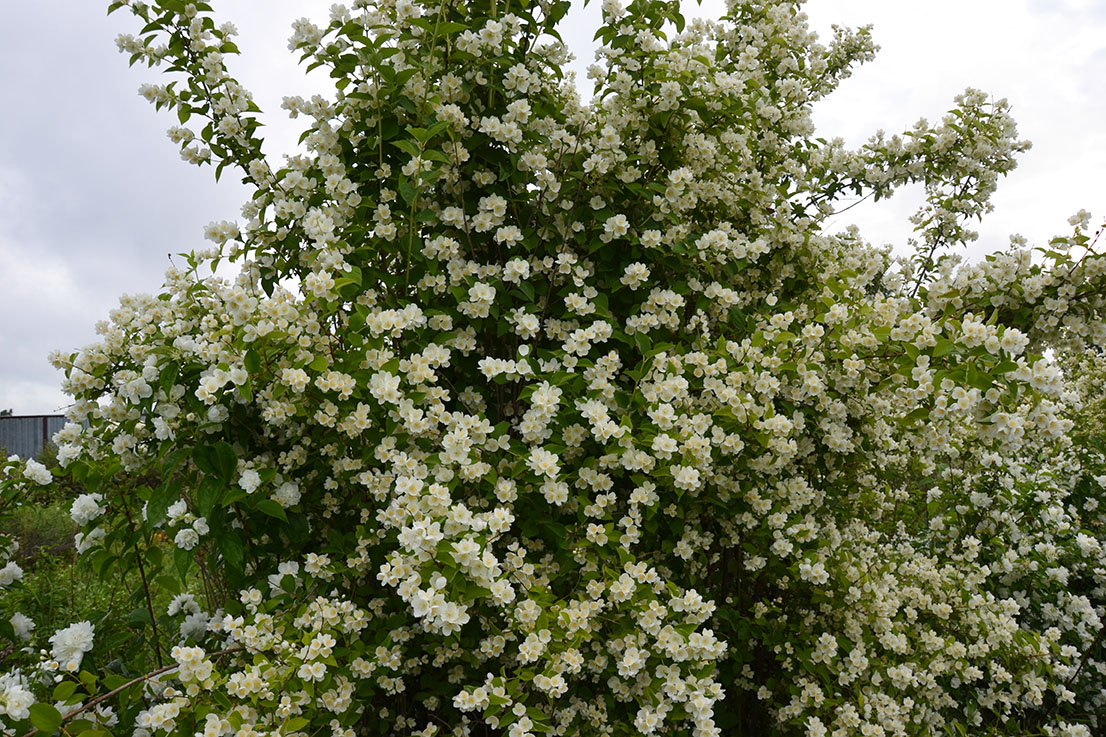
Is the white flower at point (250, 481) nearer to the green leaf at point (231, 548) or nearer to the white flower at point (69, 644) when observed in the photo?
the green leaf at point (231, 548)

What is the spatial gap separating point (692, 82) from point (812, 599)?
1.87 m

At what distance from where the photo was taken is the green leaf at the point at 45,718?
4.83ft

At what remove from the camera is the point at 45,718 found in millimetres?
1479

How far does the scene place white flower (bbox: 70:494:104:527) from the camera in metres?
2.18

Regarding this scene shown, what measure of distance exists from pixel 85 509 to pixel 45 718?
0.85m

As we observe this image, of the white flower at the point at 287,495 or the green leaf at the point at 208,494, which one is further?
the white flower at the point at 287,495

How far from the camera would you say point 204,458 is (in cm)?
190

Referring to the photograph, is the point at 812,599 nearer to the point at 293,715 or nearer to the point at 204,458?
the point at 293,715

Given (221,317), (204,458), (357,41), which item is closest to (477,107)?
(357,41)

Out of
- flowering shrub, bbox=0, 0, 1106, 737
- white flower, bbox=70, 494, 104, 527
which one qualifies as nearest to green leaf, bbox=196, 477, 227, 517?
flowering shrub, bbox=0, 0, 1106, 737

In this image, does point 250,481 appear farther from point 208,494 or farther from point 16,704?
point 16,704

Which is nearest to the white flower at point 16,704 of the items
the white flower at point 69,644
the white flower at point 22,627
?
the white flower at point 69,644

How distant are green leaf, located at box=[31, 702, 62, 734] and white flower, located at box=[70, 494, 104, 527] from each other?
81 centimetres

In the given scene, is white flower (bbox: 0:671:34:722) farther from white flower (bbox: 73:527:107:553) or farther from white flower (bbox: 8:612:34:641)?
white flower (bbox: 8:612:34:641)
